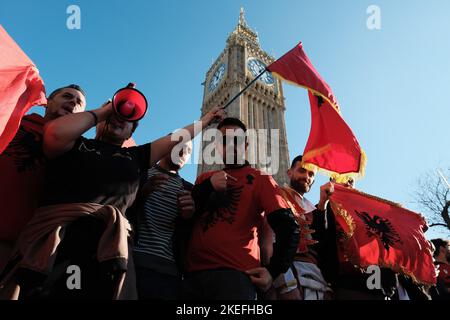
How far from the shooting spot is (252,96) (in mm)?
28328

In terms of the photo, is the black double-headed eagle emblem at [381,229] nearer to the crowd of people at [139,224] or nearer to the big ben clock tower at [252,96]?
the crowd of people at [139,224]

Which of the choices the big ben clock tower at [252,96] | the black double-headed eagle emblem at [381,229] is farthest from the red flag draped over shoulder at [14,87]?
the big ben clock tower at [252,96]

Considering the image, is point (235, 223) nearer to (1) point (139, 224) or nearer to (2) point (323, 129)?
(1) point (139, 224)

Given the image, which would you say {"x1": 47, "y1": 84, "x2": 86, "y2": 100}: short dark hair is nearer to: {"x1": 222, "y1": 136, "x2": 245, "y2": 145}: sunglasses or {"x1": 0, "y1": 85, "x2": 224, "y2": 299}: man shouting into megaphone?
{"x1": 0, "y1": 85, "x2": 224, "y2": 299}: man shouting into megaphone

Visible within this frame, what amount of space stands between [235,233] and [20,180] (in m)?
1.35

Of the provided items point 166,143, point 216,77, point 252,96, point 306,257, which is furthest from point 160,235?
point 216,77

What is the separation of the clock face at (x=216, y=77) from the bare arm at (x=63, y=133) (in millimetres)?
28362

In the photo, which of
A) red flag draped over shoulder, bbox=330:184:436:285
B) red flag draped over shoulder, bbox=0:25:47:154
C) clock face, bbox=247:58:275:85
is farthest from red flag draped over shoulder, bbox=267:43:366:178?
clock face, bbox=247:58:275:85

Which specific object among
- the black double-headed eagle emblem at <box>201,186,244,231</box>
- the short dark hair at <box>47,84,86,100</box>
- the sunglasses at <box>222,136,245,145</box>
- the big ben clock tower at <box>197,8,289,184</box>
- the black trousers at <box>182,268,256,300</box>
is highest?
the big ben clock tower at <box>197,8,289,184</box>

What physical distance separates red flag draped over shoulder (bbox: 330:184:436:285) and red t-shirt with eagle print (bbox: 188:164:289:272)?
1.23 meters

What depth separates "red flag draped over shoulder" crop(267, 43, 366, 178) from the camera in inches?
147
